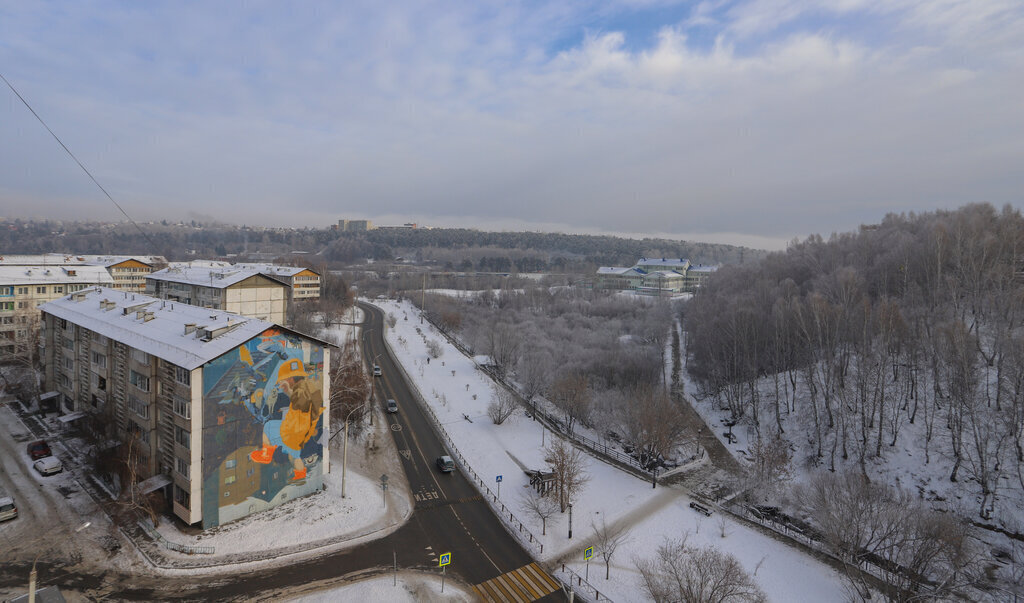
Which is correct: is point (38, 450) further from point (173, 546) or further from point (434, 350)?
point (434, 350)

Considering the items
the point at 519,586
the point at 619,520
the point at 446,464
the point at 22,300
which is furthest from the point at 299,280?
the point at 519,586

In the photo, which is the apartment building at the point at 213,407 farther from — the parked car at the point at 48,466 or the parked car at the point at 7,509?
the parked car at the point at 7,509

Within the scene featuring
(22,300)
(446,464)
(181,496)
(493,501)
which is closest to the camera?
(181,496)

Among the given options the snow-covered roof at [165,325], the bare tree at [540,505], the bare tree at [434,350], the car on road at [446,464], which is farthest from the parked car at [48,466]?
the bare tree at [434,350]

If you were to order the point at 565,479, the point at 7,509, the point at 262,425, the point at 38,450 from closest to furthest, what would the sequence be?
the point at 7,509 < the point at 262,425 < the point at 565,479 < the point at 38,450

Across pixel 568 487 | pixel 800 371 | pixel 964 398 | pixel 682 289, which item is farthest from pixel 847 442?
pixel 682 289

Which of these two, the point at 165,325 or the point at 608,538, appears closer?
the point at 608,538

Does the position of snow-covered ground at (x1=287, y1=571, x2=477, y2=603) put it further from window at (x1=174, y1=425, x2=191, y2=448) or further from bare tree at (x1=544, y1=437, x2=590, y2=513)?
window at (x1=174, y1=425, x2=191, y2=448)
